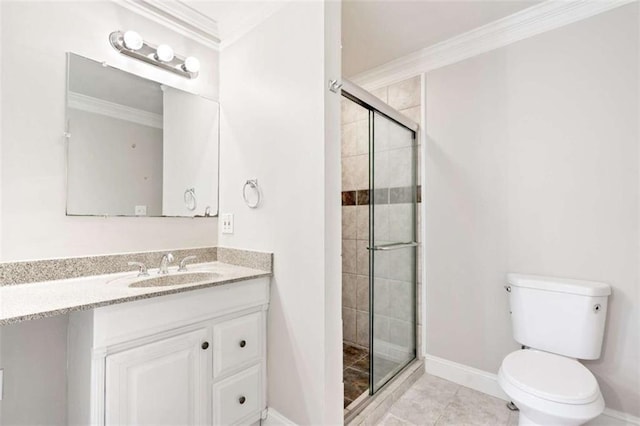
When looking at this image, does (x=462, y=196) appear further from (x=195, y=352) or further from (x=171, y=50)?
(x=171, y=50)

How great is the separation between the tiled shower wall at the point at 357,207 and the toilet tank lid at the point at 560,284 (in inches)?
27.5

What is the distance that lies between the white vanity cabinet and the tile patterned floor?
839 mm

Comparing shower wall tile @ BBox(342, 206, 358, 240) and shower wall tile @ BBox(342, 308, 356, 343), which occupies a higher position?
shower wall tile @ BBox(342, 206, 358, 240)

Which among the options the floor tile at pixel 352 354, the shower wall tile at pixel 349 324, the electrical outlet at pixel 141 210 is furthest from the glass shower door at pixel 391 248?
the electrical outlet at pixel 141 210

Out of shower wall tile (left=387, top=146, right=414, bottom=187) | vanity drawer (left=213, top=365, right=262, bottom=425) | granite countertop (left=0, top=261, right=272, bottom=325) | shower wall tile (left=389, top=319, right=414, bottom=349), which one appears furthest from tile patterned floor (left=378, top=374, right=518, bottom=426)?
shower wall tile (left=387, top=146, right=414, bottom=187)

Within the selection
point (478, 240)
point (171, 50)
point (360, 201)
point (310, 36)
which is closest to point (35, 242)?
point (171, 50)

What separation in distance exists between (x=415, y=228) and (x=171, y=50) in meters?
2.00

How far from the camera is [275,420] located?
1.61 meters

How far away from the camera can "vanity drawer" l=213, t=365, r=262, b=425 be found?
144 centimetres

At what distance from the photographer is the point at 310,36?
149 cm

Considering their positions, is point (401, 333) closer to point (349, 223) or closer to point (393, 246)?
point (393, 246)

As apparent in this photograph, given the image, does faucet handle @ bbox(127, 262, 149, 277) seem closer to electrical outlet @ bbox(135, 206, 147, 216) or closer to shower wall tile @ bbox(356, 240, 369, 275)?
electrical outlet @ bbox(135, 206, 147, 216)

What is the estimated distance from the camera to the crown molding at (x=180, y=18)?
1712 mm

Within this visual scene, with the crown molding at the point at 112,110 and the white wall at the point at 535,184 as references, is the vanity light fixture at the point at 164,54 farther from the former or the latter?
the white wall at the point at 535,184
